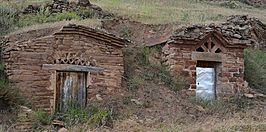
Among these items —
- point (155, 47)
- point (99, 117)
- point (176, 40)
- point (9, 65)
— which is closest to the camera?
point (99, 117)

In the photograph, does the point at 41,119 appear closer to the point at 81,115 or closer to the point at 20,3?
the point at 81,115

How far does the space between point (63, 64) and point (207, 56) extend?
4.70 metres

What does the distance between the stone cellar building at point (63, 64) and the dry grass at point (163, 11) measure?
5.90 metres

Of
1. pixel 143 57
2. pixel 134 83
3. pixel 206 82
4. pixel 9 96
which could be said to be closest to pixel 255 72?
pixel 206 82

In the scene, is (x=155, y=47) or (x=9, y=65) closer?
(x=9, y=65)

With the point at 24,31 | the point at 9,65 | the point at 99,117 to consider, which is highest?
the point at 24,31

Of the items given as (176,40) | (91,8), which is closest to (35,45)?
(176,40)

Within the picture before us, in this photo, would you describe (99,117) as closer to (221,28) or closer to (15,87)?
(15,87)

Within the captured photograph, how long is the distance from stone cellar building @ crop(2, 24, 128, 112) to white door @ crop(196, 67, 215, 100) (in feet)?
9.30

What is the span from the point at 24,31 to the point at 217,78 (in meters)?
6.00

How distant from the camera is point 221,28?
680 inches

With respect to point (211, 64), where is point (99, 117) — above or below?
below

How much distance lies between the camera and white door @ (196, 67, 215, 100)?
54.2ft

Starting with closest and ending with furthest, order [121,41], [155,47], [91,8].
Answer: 1. [121,41]
2. [155,47]
3. [91,8]
